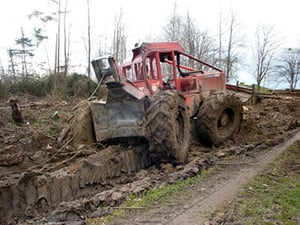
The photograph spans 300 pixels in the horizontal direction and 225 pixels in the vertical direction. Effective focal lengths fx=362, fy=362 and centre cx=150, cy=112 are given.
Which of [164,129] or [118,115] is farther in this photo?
[118,115]

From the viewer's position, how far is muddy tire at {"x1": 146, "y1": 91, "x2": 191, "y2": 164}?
6.48 metres

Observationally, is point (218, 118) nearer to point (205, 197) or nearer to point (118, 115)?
point (118, 115)

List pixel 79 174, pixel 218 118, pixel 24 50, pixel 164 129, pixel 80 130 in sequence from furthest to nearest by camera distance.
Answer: pixel 24 50
pixel 218 118
pixel 80 130
pixel 164 129
pixel 79 174

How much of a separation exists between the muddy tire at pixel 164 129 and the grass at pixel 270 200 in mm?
1545

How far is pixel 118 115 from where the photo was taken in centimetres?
708

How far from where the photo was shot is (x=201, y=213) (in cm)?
443

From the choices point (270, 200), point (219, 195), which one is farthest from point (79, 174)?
point (270, 200)

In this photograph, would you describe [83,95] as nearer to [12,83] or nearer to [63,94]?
[63,94]

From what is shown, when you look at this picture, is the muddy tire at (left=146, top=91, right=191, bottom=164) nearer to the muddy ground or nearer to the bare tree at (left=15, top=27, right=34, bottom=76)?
the muddy ground

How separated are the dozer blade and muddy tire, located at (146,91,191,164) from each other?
0.24m

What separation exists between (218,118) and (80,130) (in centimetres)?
335

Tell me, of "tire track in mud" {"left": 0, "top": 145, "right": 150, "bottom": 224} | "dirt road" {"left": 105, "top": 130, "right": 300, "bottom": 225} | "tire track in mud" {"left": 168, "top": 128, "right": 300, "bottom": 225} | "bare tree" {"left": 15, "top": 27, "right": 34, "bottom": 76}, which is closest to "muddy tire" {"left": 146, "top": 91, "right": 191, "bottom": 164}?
"tire track in mud" {"left": 0, "top": 145, "right": 150, "bottom": 224}

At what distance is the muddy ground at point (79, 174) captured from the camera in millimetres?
4863

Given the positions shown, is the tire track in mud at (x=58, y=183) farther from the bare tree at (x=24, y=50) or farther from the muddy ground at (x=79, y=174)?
the bare tree at (x=24, y=50)
